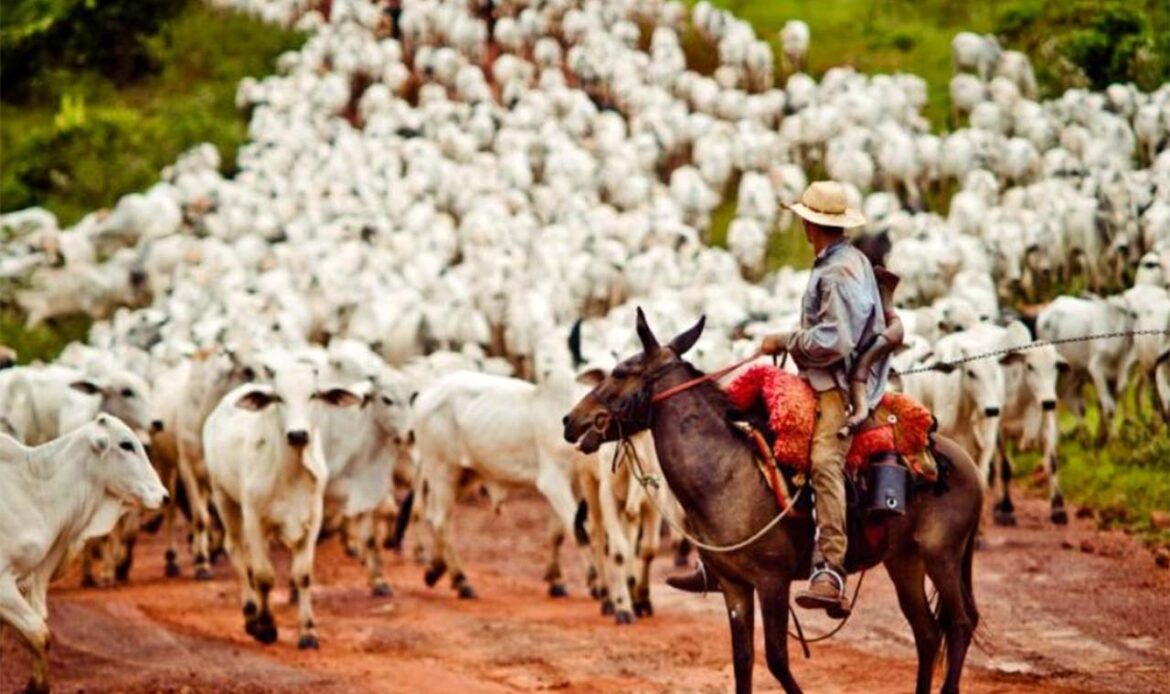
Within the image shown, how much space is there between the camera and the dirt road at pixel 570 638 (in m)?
13.6

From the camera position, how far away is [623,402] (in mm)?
11109

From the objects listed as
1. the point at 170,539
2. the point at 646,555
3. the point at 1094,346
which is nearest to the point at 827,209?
the point at 646,555

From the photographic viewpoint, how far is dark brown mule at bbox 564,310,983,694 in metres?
10.9

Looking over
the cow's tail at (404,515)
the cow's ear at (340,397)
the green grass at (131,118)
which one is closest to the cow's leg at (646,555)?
the cow's ear at (340,397)

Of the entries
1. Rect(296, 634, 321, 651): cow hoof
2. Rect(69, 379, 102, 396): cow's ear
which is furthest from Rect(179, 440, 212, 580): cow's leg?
Rect(296, 634, 321, 651): cow hoof

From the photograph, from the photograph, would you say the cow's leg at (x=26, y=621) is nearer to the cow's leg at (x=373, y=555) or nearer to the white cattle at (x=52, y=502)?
the white cattle at (x=52, y=502)

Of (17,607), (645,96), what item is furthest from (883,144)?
(17,607)

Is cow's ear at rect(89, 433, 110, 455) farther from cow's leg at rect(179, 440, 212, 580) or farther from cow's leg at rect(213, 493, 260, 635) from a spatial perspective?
cow's leg at rect(179, 440, 212, 580)

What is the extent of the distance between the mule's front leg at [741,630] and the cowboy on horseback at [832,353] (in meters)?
0.32

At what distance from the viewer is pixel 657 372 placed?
36.6ft

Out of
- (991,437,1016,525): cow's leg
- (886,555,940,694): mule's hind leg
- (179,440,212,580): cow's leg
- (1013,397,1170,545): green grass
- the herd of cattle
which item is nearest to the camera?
(886,555,940,694): mule's hind leg

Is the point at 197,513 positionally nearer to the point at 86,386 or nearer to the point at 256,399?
the point at 86,386

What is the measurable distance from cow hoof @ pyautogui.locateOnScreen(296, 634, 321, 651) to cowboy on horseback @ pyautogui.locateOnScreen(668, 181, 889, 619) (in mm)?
5980

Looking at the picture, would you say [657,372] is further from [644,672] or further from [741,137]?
[741,137]
